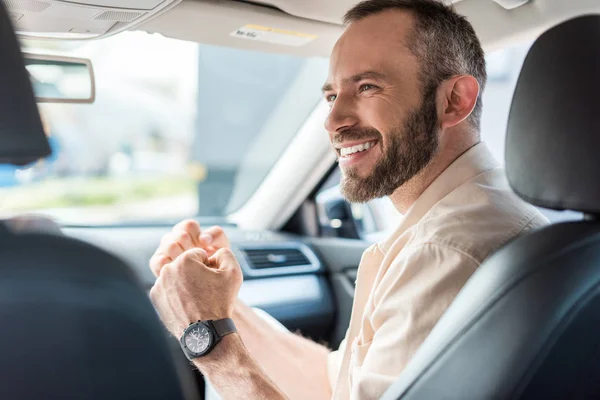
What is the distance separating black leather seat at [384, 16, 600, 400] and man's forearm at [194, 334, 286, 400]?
44 cm

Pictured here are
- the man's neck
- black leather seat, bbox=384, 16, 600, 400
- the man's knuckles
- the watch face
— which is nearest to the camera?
black leather seat, bbox=384, 16, 600, 400

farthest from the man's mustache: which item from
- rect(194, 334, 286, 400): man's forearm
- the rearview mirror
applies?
the rearview mirror

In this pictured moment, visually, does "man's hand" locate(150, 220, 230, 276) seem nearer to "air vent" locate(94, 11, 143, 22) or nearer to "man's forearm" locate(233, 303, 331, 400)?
"man's forearm" locate(233, 303, 331, 400)

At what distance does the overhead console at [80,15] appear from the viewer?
197cm

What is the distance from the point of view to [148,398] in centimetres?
97

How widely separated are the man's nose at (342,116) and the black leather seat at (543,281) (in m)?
0.72

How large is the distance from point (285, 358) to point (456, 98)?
1.05 meters

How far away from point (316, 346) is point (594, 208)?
1.39 meters

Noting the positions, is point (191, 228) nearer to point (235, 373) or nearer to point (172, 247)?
point (172, 247)

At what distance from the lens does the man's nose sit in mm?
2062

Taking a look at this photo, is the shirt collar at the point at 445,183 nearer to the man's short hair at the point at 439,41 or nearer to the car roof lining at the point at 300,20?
the man's short hair at the point at 439,41

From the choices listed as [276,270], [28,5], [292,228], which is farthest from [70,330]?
[292,228]

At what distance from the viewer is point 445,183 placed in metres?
1.79

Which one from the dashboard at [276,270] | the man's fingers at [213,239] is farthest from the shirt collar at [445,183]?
the dashboard at [276,270]
